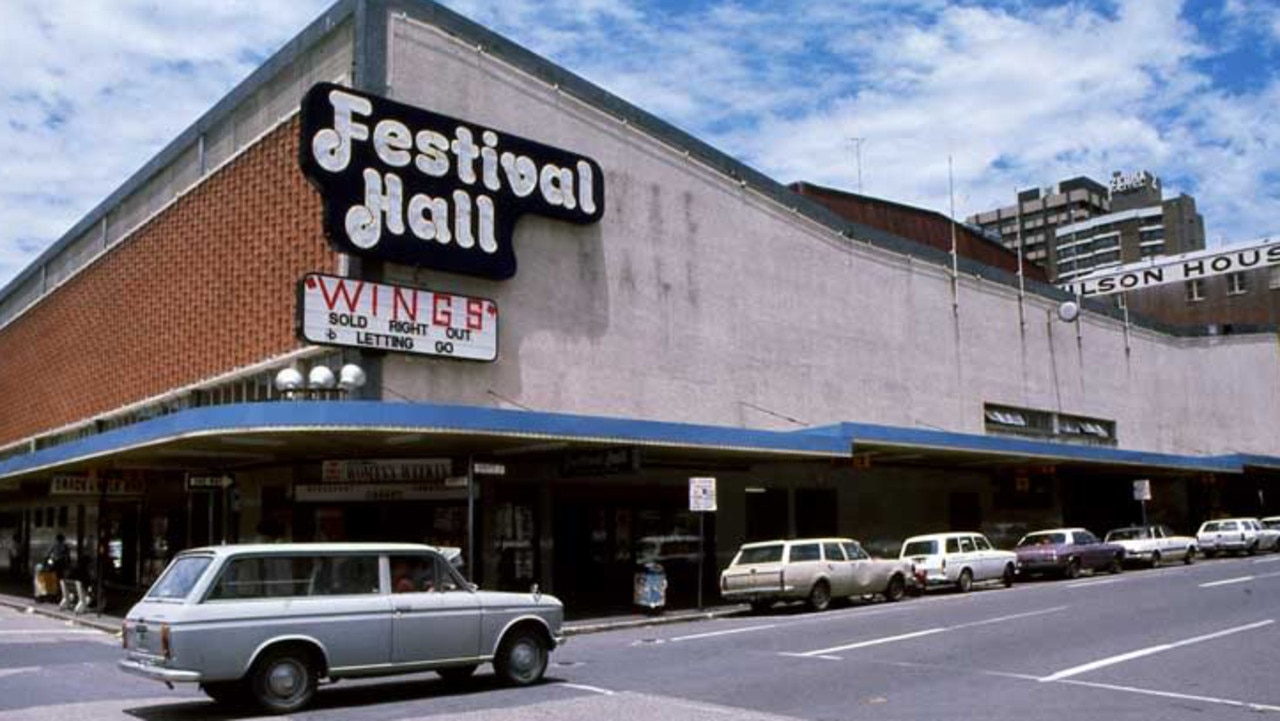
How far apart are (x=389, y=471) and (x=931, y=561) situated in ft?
45.0

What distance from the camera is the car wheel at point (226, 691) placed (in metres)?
12.2

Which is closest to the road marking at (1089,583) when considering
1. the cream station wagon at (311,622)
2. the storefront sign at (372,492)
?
the storefront sign at (372,492)

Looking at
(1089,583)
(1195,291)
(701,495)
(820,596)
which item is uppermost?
(1195,291)

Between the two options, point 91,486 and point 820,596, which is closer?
point 820,596

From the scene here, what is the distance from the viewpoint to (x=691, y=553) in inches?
1217

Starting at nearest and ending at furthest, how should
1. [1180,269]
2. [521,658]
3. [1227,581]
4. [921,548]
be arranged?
[521,658], [1227,581], [921,548], [1180,269]

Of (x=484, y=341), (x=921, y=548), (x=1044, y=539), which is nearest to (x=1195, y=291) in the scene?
(x=1044, y=539)

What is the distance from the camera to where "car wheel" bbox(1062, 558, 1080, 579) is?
33.4m

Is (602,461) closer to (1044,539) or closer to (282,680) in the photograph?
(282,680)

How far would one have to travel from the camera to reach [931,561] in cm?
2938

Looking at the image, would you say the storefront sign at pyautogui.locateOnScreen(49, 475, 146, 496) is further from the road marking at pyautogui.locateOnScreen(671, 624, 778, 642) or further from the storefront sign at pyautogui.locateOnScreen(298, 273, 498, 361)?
the road marking at pyautogui.locateOnScreen(671, 624, 778, 642)

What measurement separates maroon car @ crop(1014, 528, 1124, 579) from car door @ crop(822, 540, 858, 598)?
1024 centimetres

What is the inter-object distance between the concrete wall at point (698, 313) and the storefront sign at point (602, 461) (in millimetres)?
1522

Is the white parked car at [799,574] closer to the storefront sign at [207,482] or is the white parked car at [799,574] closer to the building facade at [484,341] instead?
the building facade at [484,341]
